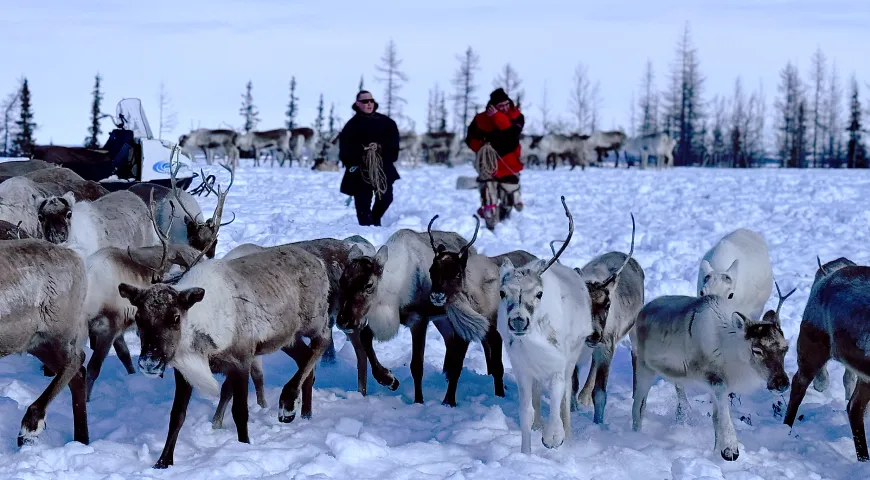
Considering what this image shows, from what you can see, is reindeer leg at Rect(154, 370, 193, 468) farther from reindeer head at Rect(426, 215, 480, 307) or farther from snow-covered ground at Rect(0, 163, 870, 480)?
reindeer head at Rect(426, 215, 480, 307)

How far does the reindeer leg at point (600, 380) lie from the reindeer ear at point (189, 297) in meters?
2.68

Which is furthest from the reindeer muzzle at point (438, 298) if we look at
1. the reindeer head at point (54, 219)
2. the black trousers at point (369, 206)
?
the black trousers at point (369, 206)

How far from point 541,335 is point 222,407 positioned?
2.05 metres

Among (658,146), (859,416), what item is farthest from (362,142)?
(658,146)

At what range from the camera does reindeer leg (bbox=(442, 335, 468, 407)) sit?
6586 millimetres

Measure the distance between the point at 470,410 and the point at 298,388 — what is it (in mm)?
1217

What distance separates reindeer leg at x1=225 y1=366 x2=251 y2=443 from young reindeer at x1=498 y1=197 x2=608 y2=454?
155 centimetres

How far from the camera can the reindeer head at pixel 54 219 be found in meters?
7.32

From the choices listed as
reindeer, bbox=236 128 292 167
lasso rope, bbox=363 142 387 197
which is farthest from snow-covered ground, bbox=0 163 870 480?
reindeer, bbox=236 128 292 167

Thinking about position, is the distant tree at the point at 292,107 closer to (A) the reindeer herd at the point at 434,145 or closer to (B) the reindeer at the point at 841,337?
(A) the reindeer herd at the point at 434,145

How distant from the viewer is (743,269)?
7902 millimetres

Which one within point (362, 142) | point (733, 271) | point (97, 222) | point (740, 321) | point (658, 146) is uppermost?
point (658, 146)

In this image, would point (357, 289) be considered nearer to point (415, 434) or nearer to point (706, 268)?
point (415, 434)

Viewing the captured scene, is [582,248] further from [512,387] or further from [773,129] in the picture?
[773,129]
